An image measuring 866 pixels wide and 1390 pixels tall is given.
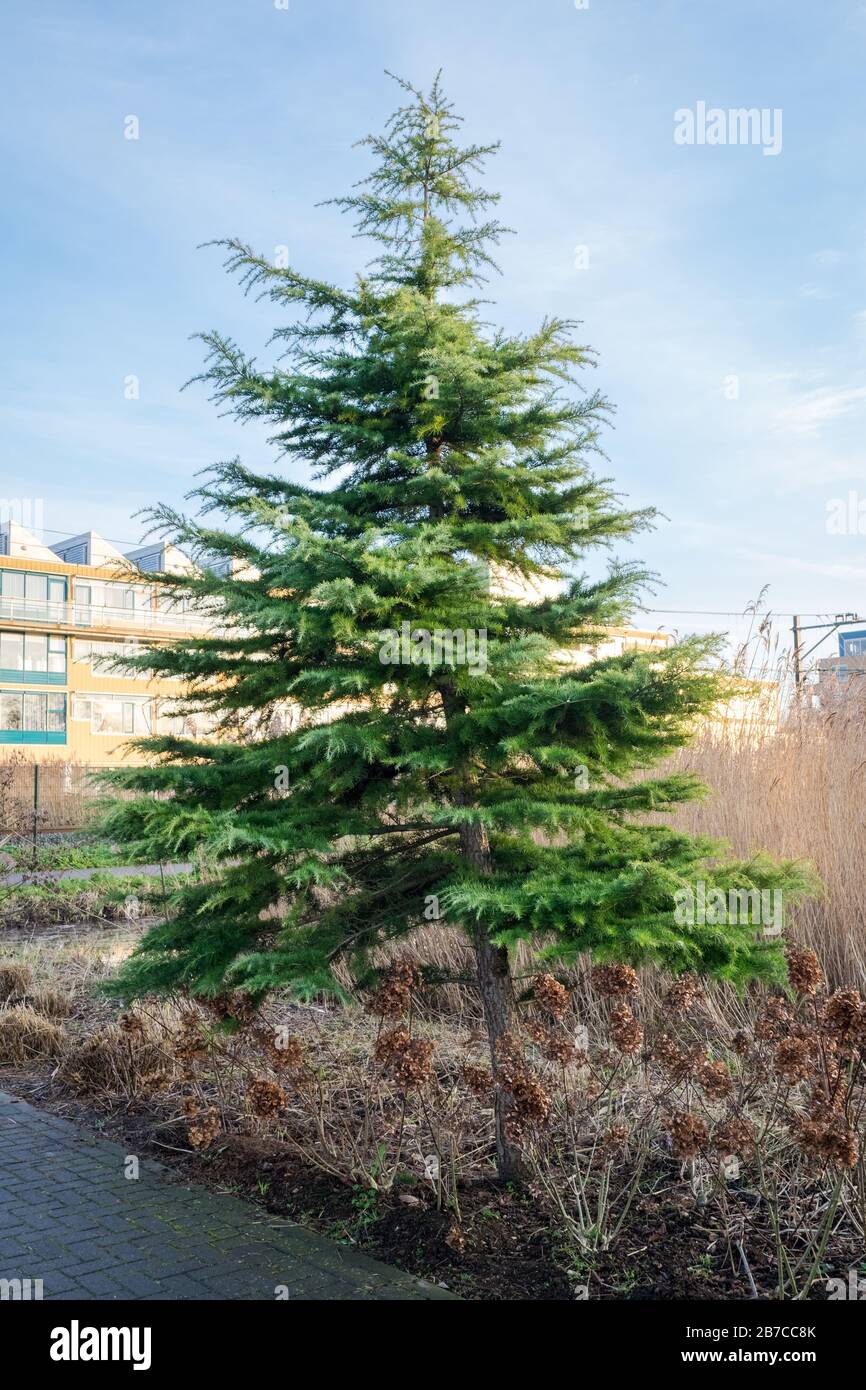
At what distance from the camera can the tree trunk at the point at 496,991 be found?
4.43 m

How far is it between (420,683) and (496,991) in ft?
4.50

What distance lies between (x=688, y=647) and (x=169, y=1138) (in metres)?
3.75

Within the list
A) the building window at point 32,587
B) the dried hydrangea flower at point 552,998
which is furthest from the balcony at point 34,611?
the dried hydrangea flower at point 552,998

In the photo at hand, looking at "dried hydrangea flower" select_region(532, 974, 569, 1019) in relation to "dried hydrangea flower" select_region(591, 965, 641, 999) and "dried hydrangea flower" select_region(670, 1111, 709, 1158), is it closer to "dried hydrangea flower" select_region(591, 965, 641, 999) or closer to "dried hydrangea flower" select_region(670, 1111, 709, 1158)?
"dried hydrangea flower" select_region(591, 965, 641, 999)

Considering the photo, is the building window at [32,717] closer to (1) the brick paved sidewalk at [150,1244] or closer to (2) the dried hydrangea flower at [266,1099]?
(1) the brick paved sidewalk at [150,1244]

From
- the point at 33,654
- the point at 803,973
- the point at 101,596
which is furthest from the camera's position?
the point at 101,596

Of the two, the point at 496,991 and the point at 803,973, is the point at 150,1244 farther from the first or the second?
the point at 803,973

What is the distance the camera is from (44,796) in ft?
72.7

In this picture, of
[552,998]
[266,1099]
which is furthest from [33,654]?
[552,998]

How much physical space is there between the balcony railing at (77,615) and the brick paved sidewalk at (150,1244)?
4254 centimetres

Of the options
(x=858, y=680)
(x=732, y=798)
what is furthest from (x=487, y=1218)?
(x=858, y=680)

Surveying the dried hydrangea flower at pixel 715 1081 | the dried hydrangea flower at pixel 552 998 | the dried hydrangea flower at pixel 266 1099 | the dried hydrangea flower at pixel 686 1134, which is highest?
the dried hydrangea flower at pixel 552 998

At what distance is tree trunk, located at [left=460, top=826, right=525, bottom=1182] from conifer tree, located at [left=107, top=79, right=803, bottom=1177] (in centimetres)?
2
